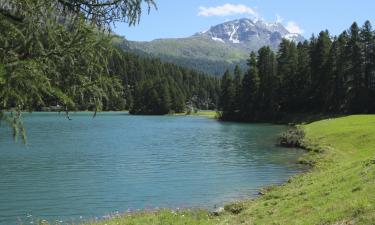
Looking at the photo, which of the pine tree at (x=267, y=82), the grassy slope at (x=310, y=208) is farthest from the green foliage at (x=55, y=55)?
the pine tree at (x=267, y=82)

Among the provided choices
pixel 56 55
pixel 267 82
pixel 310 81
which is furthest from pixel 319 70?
pixel 56 55

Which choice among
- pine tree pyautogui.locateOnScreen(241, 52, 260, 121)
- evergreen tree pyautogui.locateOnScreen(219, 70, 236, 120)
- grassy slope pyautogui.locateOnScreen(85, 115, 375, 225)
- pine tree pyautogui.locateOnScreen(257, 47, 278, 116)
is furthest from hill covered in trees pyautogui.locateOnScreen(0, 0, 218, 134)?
evergreen tree pyautogui.locateOnScreen(219, 70, 236, 120)

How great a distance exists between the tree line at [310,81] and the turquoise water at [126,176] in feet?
143

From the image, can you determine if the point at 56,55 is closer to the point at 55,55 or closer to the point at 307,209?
the point at 55,55

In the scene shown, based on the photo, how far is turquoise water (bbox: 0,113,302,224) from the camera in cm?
2647

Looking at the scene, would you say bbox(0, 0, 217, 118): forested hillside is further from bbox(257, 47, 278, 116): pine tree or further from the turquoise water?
bbox(257, 47, 278, 116): pine tree

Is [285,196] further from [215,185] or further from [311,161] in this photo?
[311,161]

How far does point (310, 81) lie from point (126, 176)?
8208 cm

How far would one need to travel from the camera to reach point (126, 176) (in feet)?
120

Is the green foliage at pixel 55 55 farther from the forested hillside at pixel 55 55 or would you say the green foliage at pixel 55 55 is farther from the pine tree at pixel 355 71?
the pine tree at pixel 355 71

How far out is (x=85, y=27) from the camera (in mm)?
10094

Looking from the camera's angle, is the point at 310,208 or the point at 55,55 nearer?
the point at 55,55

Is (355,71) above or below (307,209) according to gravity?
above

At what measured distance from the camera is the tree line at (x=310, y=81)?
96.4 m
